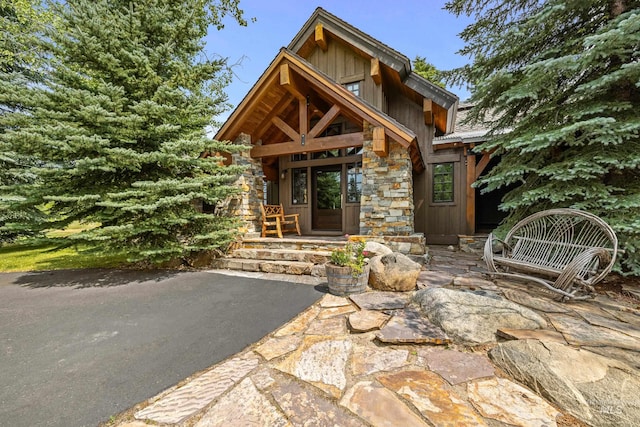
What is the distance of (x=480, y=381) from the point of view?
5.75 ft

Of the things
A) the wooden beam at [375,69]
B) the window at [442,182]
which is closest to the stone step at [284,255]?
the window at [442,182]

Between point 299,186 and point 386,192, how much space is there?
12.2 feet

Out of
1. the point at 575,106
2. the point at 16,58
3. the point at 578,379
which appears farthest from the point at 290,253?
the point at 16,58

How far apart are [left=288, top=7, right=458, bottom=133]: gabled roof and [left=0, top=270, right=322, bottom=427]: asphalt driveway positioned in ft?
20.1

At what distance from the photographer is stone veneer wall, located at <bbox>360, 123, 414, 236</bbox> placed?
5.36 m

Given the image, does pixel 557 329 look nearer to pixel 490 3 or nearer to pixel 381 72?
pixel 490 3

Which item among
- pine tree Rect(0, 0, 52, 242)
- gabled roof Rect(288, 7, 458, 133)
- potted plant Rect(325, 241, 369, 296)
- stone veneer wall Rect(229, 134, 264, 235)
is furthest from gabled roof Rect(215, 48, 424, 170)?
pine tree Rect(0, 0, 52, 242)

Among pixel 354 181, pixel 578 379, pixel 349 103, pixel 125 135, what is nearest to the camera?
pixel 578 379

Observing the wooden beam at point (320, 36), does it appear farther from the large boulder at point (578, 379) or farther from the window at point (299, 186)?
the large boulder at point (578, 379)

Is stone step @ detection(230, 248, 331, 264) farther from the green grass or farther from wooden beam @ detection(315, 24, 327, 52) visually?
wooden beam @ detection(315, 24, 327, 52)

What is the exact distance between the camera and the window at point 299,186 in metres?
8.39

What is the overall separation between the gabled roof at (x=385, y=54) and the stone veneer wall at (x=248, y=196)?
4326 mm

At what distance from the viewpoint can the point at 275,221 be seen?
7117mm

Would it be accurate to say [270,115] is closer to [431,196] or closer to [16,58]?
[431,196]
